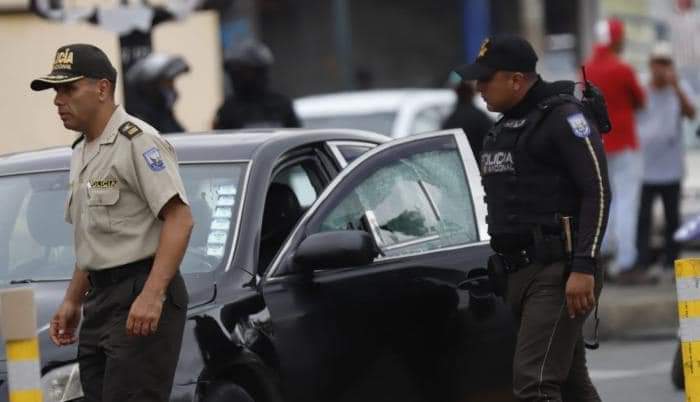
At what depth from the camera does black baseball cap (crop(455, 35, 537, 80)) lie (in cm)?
647

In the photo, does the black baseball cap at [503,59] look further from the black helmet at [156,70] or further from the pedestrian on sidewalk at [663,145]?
the pedestrian on sidewalk at [663,145]

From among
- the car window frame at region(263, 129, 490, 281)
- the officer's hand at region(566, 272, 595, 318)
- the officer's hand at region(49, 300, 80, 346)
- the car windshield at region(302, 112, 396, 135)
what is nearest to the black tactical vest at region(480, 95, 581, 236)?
the officer's hand at region(566, 272, 595, 318)

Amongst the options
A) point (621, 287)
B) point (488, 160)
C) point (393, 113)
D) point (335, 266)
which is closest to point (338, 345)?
point (335, 266)

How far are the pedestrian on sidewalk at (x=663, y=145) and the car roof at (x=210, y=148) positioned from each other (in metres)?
6.72

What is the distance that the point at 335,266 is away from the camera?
20.8 ft

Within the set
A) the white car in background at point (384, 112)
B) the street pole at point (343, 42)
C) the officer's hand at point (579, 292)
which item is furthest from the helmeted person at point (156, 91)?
the street pole at point (343, 42)

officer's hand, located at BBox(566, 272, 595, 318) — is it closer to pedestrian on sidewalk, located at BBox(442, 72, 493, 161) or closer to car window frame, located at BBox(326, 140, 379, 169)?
car window frame, located at BBox(326, 140, 379, 169)

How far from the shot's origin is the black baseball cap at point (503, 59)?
647 centimetres

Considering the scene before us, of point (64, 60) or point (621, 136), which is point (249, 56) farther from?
point (64, 60)

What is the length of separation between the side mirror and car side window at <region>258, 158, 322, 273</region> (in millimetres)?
323

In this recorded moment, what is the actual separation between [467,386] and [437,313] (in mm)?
308

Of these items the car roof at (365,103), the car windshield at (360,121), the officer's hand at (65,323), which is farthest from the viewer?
the car roof at (365,103)

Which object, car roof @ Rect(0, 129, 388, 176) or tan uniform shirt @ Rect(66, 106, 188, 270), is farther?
car roof @ Rect(0, 129, 388, 176)

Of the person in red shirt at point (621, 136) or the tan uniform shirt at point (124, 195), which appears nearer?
the tan uniform shirt at point (124, 195)
